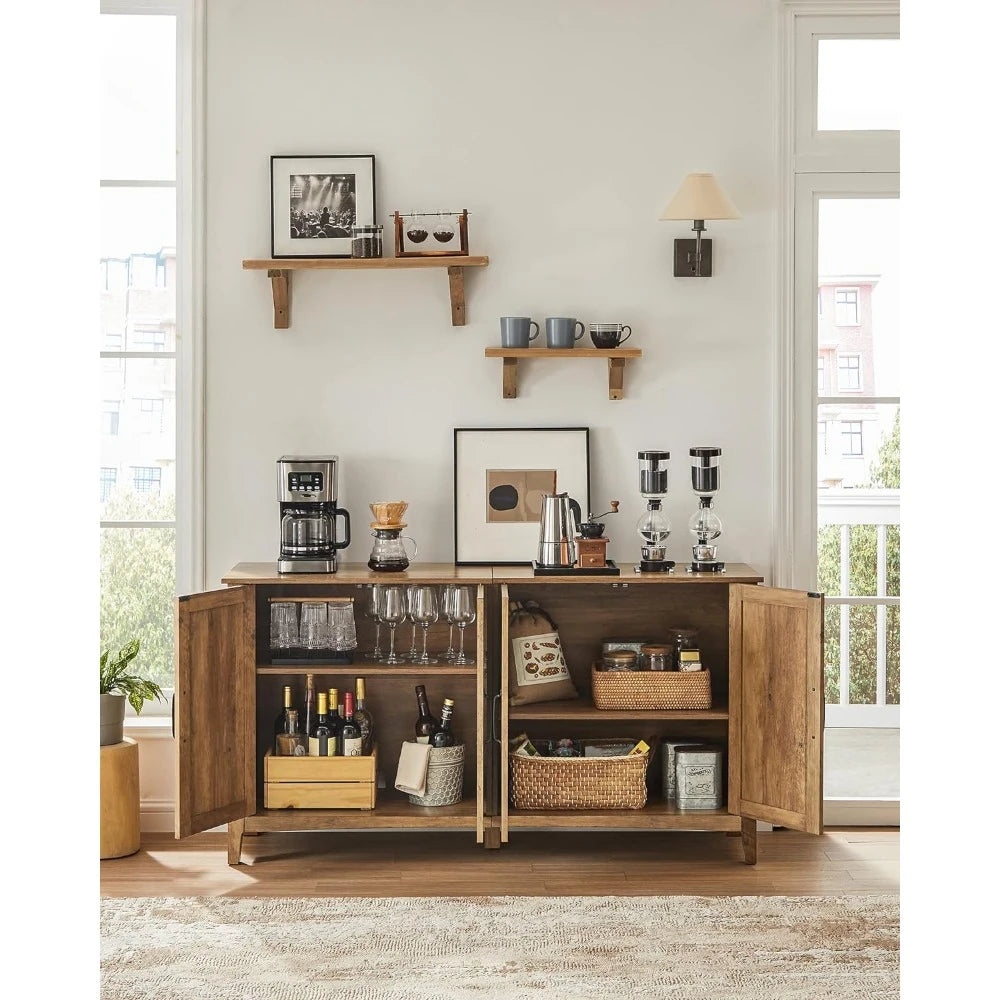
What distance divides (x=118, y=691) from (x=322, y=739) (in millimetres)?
729

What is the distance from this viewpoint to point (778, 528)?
3.67 metres

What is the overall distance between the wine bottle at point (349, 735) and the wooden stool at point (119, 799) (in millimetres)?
672

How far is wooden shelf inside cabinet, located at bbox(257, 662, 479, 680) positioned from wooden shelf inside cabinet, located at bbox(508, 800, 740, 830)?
476 millimetres

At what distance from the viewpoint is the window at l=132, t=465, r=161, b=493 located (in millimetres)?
3689

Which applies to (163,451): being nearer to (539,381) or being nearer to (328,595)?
(328,595)

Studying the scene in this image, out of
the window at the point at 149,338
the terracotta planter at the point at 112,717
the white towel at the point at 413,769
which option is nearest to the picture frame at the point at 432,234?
the window at the point at 149,338

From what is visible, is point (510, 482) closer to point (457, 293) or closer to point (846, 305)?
point (457, 293)

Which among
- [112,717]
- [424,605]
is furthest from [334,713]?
[112,717]

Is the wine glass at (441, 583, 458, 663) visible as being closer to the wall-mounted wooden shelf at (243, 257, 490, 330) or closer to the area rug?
the area rug

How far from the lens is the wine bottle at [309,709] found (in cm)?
339

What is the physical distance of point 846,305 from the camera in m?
3.70
